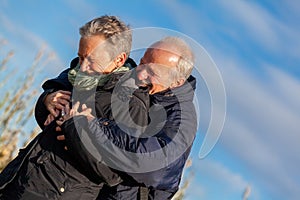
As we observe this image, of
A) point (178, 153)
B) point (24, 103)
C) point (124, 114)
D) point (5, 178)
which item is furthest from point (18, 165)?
point (24, 103)

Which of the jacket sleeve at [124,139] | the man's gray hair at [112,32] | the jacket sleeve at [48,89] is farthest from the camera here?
the jacket sleeve at [48,89]

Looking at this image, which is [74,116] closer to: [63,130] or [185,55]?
[63,130]

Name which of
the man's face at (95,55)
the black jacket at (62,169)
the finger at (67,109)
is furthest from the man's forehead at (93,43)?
the finger at (67,109)

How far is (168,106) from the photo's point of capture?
2498mm

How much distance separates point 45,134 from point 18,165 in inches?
6.7

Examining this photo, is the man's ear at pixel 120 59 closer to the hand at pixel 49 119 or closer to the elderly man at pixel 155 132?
the elderly man at pixel 155 132

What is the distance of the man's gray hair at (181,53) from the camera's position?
2537 millimetres

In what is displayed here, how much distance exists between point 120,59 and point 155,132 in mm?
362

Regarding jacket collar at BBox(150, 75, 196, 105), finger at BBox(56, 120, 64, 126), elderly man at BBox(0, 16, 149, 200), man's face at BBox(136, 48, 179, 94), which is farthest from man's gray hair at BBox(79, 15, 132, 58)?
finger at BBox(56, 120, 64, 126)

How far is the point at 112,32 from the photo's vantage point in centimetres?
254

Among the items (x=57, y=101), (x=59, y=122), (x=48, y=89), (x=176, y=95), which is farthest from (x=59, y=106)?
(x=176, y=95)

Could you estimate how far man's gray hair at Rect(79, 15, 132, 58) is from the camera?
2521 mm

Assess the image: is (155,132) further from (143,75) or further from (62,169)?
(62,169)

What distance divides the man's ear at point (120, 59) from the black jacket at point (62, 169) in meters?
0.08
